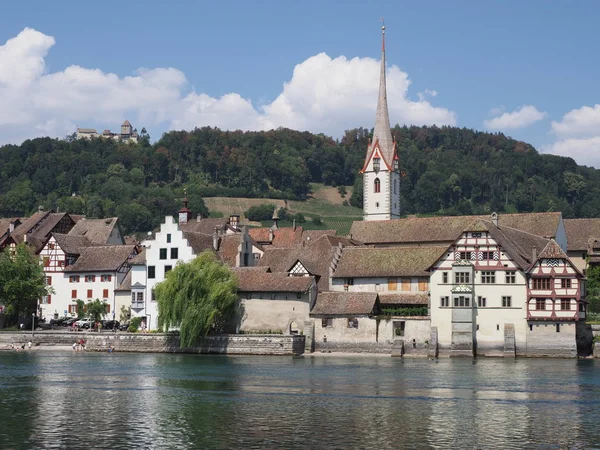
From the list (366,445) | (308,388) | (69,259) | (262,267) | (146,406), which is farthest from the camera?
(69,259)

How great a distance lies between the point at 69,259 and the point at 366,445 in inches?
3146

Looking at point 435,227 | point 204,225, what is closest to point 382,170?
point 204,225

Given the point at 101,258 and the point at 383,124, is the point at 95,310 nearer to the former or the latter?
the point at 101,258

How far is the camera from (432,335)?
85.9m

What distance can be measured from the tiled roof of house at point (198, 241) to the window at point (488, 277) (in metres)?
29.2

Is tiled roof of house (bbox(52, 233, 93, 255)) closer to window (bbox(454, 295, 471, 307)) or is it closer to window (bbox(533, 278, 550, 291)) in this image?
window (bbox(454, 295, 471, 307))

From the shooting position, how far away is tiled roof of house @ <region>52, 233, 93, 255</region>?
380 ft

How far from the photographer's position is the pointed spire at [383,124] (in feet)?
442

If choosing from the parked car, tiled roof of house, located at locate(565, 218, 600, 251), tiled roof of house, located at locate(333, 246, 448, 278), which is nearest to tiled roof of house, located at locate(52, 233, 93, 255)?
the parked car

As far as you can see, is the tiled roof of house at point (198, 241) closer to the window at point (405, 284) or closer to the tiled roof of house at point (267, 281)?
the tiled roof of house at point (267, 281)

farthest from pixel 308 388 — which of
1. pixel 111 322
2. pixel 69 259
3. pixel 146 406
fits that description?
pixel 69 259

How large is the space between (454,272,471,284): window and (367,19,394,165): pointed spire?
51642mm

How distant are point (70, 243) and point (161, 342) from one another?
30.5 meters

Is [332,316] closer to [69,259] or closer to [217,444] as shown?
[69,259]
